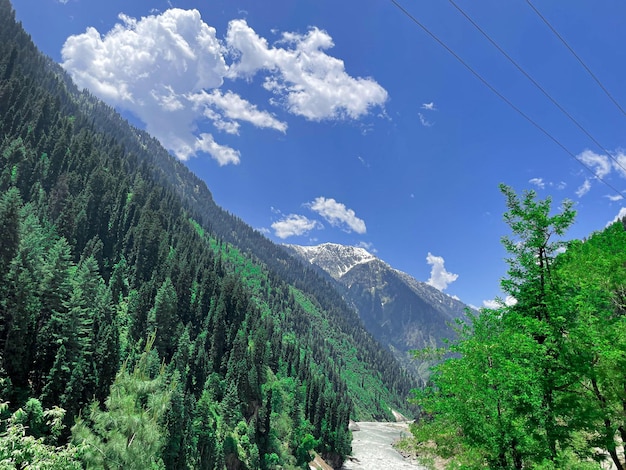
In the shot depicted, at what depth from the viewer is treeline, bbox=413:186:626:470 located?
1602 cm

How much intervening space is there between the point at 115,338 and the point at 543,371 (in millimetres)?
68516

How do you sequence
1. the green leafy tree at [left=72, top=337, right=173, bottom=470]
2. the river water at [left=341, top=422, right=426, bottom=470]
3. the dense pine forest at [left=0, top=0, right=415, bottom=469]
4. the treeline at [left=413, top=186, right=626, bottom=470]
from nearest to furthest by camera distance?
the treeline at [left=413, top=186, right=626, bottom=470]
the green leafy tree at [left=72, top=337, right=173, bottom=470]
the dense pine forest at [left=0, top=0, right=415, bottom=469]
the river water at [left=341, top=422, right=426, bottom=470]

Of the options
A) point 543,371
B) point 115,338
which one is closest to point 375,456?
point 115,338

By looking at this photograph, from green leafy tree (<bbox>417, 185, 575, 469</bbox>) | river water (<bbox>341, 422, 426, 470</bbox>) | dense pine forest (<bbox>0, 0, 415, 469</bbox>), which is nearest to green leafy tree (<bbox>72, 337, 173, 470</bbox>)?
dense pine forest (<bbox>0, 0, 415, 469</bbox>)

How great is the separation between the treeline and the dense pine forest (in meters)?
17.3

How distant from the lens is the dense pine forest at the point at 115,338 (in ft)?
142

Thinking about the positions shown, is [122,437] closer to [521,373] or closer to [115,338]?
[115,338]

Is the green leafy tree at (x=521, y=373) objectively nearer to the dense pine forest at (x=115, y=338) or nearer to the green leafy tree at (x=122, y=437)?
the dense pine forest at (x=115, y=338)

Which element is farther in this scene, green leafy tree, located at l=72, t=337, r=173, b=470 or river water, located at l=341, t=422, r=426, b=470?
river water, located at l=341, t=422, r=426, b=470

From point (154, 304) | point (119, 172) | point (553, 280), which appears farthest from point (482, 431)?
point (119, 172)

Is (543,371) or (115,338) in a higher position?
(543,371)

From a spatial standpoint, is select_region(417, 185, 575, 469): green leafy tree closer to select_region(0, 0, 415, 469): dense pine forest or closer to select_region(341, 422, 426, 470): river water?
select_region(0, 0, 415, 469): dense pine forest

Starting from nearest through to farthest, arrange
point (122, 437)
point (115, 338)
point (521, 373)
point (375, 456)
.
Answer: point (521, 373), point (122, 437), point (115, 338), point (375, 456)

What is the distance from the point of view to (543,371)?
1666 centimetres
